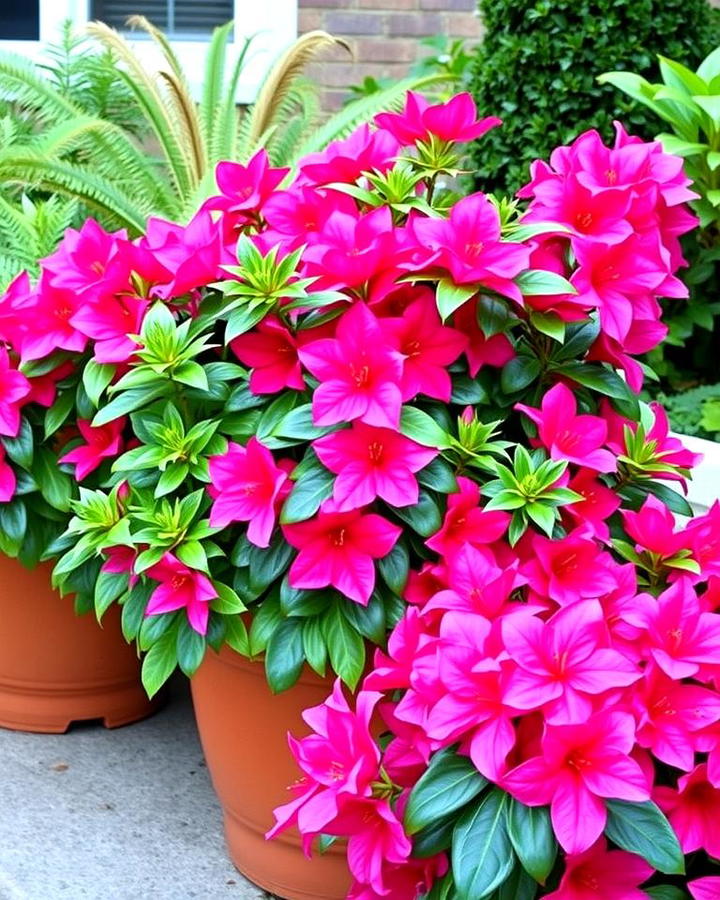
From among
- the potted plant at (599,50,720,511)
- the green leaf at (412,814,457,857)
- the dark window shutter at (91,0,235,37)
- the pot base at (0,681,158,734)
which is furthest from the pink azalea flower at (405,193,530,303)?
the dark window shutter at (91,0,235,37)

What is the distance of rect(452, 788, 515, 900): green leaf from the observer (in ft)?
4.14

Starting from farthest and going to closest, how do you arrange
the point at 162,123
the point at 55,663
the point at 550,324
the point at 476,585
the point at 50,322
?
the point at 162,123 → the point at 55,663 → the point at 50,322 → the point at 550,324 → the point at 476,585

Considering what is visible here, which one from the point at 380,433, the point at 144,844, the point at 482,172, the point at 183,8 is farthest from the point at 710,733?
the point at 183,8

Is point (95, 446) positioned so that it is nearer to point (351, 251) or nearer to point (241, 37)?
point (351, 251)

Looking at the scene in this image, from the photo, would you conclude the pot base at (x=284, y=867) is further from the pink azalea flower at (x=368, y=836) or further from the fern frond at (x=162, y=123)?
the fern frond at (x=162, y=123)

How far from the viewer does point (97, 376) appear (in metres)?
1.77

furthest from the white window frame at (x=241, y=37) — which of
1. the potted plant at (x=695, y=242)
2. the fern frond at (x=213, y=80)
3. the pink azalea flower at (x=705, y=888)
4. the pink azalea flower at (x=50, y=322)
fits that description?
the pink azalea flower at (x=705, y=888)

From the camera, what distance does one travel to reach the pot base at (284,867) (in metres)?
1.80

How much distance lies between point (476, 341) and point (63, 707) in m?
1.23

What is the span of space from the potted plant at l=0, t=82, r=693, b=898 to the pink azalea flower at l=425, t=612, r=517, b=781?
0.17m

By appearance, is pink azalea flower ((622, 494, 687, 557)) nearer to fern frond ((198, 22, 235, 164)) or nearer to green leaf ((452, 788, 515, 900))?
green leaf ((452, 788, 515, 900))

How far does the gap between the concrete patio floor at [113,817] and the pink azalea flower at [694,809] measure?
30.5 inches

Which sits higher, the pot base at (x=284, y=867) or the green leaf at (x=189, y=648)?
the green leaf at (x=189, y=648)

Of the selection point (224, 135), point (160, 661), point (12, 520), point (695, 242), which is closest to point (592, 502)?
point (160, 661)
